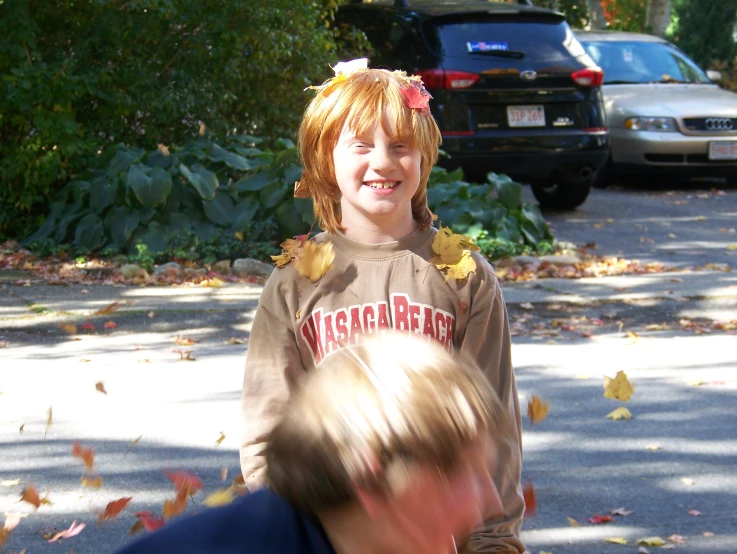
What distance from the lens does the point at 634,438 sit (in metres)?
5.25

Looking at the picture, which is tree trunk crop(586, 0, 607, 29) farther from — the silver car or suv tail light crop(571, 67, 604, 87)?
suv tail light crop(571, 67, 604, 87)

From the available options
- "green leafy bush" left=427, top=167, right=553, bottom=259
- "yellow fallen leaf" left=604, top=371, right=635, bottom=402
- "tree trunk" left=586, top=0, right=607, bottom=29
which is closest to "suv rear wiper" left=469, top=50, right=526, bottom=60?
"green leafy bush" left=427, top=167, right=553, bottom=259

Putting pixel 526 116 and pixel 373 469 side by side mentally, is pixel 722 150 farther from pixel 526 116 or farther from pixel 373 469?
pixel 373 469

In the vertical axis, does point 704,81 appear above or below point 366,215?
below

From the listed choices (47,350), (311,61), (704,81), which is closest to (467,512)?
(47,350)

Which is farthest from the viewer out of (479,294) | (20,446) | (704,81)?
(704,81)

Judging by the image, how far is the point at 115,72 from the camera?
32.9 feet

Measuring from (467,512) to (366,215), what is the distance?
3.84ft

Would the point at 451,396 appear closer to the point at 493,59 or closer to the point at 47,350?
the point at 47,350

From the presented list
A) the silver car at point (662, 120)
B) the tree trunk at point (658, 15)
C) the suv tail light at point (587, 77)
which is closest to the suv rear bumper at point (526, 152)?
the suv tail light at point (587, 77)

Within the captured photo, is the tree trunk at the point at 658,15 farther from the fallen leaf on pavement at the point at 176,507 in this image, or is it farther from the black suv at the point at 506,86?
the fallen leaf on pavement at the point at 176,507

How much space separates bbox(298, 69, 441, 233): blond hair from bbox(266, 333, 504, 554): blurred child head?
106 cm

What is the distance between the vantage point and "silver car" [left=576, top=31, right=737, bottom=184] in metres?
13.7

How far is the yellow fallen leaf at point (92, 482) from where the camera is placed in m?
4.53
